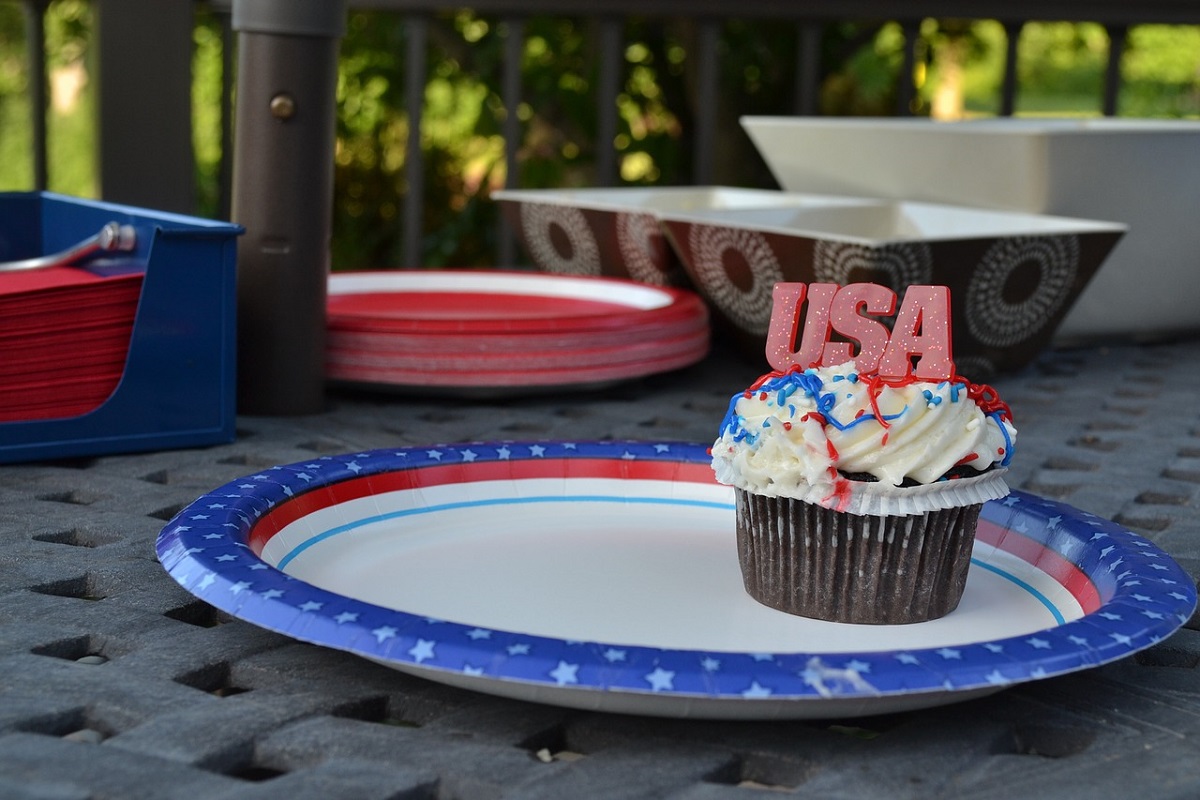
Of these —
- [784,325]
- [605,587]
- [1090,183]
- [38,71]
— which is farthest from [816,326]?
[38,71]

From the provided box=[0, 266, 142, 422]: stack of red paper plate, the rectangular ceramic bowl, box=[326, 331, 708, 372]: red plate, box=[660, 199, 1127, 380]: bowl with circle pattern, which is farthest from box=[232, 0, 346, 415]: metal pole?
the rectangular ceramic bowl

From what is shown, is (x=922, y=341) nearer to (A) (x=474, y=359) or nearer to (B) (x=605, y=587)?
(B) (x=605, y=587)

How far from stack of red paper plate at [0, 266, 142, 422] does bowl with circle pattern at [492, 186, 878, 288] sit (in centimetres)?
99

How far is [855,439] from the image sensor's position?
37.6 inches

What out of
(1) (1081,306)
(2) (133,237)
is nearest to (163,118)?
(2) (133,237)

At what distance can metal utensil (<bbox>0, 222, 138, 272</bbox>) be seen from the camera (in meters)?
1.70

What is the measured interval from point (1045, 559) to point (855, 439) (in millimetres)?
255

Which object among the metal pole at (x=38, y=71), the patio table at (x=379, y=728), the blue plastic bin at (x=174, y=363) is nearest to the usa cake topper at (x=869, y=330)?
the patio table at (x=379, y=728)

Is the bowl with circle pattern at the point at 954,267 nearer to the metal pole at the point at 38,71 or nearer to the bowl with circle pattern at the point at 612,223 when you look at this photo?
the bowl with circle pattern at the point at 612,223

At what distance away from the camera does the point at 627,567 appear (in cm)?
111

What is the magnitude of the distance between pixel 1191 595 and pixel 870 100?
3.81m

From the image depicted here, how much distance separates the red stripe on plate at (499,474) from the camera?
3.90 feet

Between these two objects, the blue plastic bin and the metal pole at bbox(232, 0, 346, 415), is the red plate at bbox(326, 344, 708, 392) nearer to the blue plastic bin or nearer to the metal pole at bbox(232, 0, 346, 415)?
the metal pole at bbox(232, 0, 346, 415)

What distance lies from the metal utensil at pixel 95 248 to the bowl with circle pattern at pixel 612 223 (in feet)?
2.96
